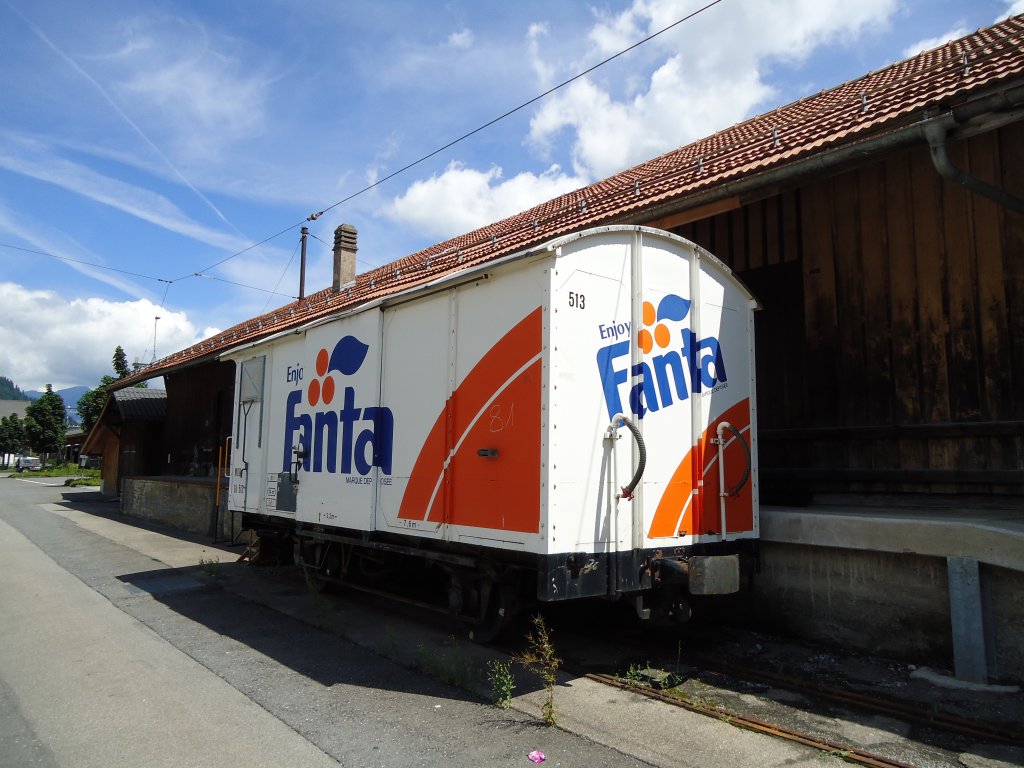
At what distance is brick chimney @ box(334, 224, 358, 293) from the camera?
19109 mm

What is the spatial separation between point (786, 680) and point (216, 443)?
643 inches

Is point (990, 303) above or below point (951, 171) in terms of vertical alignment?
below

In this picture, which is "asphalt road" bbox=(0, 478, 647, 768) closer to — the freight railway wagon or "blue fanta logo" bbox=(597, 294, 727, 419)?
the freight railway wagon

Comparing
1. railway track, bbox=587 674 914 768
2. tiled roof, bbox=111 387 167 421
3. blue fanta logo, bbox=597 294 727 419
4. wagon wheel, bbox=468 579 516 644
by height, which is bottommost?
railway track, bbox=587 674 914 768

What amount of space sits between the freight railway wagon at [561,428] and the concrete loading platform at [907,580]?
564 mm

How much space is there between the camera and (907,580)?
5270mm

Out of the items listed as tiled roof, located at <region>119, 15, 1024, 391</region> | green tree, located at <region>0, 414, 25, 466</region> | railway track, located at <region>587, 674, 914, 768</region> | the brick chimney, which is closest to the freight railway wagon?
railway track, located at <region>587, 674, 914, 768</region>

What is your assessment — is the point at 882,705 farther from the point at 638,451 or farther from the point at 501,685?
the point at 501,685

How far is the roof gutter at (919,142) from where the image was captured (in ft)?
16.9

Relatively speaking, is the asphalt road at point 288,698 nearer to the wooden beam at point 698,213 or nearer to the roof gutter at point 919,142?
the roof gutter at point 919,142

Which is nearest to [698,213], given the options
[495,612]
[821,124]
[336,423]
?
[821,124]

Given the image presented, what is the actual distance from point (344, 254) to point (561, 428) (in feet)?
52.3

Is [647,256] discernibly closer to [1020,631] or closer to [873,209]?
[873,209]

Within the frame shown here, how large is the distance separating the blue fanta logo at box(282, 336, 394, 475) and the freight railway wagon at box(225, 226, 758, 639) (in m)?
0.03
